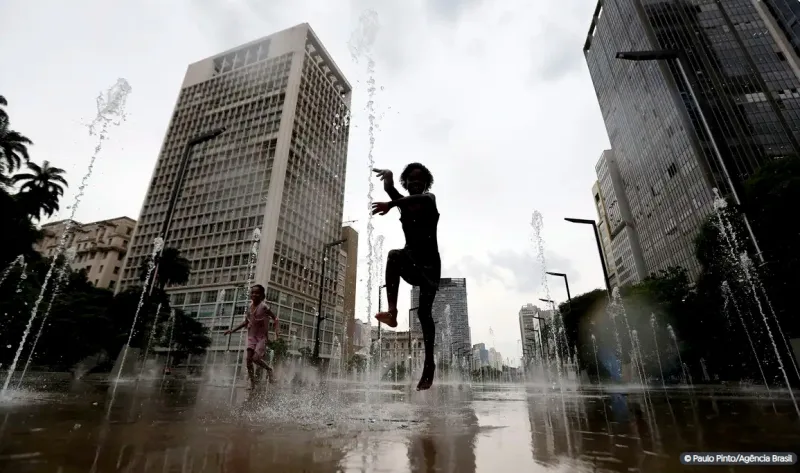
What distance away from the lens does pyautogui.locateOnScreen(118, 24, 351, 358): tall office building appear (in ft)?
205

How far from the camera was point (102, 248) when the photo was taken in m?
75.5

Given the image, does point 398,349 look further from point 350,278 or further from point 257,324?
point 257,324

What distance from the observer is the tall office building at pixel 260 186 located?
62438 mm

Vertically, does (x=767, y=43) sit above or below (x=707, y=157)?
above

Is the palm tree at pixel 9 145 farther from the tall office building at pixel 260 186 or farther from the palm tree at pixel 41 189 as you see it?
the tall office building at pixel 260 186

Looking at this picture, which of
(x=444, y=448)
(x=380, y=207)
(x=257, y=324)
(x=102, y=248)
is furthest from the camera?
(x=102, y=248)

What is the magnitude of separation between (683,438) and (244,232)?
6740cm

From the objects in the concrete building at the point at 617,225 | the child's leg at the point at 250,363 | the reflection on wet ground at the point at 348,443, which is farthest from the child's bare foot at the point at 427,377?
the concrete building at the point at 617,225

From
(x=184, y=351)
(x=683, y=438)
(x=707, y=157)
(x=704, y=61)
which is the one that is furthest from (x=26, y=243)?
(x=704, y=61)

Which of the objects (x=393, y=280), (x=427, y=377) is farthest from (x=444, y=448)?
(x=393, y=280)

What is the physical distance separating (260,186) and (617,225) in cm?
8719

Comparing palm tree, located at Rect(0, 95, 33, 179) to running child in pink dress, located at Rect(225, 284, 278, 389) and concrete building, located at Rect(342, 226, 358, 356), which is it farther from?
concrete building, located at Rect(342, 226, 358, 356)

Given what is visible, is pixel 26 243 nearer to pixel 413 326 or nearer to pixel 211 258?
pixel 211 258

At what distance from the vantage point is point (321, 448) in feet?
8.20
